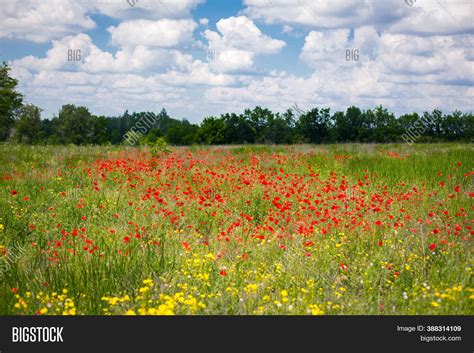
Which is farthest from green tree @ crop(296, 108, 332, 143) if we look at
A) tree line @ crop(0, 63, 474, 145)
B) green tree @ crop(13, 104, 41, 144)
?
green tree @ crop(13, 104, 41, 144)

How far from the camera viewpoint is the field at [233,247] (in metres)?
3.91

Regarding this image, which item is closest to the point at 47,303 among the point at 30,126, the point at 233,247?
the point at 233,247

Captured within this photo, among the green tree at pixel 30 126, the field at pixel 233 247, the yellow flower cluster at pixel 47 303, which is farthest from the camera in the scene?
the green tree at pixel 30 126

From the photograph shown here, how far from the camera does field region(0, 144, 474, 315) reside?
12.8ft

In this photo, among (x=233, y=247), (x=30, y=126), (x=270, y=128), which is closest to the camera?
(x=233, y=247)

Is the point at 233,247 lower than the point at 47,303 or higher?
higher

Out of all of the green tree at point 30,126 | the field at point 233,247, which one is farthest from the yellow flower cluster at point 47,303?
the green tree at point 30,126

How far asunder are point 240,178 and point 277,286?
500 cm

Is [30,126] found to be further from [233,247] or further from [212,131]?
[233,247]

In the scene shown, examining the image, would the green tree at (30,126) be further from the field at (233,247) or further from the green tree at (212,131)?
the field at (233,247)

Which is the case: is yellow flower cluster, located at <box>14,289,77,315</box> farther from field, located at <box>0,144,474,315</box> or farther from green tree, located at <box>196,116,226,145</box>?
green tree, located at <box>196,116,226,145</box>

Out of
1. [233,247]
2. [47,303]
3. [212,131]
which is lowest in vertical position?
[47,303]

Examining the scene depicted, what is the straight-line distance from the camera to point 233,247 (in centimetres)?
545

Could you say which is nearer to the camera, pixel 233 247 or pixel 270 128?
pixel 233 247
